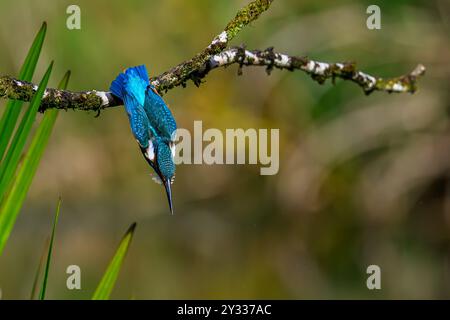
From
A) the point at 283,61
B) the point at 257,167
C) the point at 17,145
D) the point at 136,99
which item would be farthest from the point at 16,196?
the point at 257,167

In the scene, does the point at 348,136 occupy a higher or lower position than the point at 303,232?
higher

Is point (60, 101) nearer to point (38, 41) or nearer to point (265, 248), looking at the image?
point (38, 41)

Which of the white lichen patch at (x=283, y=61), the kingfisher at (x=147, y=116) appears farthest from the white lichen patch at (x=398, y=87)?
the kingfisher at (x=147, y=116)

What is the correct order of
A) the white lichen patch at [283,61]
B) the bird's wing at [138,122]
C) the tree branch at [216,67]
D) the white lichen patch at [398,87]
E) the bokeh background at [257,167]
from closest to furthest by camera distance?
the tree branch at [216,67] → the bird's wing at [138,122] → the white lichen patch at [283,61] → the white lichen patch at [398,87] → the bokeh background at [257,167]

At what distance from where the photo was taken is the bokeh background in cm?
844

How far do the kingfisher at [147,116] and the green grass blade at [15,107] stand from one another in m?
0.62

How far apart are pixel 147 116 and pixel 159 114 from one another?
0.04 meters

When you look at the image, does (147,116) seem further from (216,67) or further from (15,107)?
(15,107)

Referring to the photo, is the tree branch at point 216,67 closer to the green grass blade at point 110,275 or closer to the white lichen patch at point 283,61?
the white lichen patch at point 283,61

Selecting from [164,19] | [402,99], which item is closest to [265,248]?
[402,99]

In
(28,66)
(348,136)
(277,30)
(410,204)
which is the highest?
(277,30)

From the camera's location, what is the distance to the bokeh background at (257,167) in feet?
27.7

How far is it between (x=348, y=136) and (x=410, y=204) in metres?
1.03
